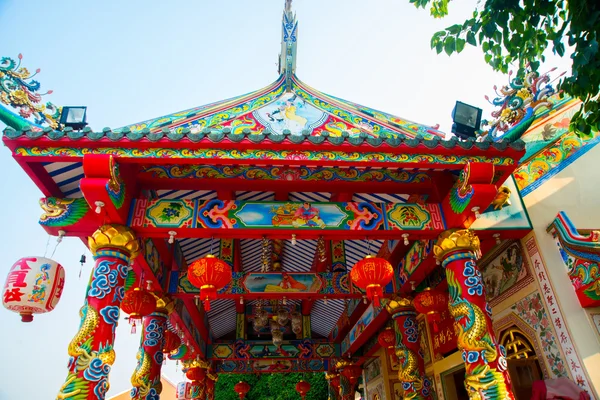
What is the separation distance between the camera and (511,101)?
5.30m

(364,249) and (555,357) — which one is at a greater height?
(364,249)

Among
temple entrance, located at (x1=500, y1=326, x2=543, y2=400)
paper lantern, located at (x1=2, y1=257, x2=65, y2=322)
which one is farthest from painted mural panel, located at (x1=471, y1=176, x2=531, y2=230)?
paper lantern, located at (x1=2, y1=257, x2=65, y2=322)

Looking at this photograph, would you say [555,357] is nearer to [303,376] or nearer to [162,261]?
[162,261]

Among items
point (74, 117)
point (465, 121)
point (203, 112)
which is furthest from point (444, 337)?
point (74, 117)

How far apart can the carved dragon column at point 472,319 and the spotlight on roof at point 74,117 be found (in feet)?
14.4

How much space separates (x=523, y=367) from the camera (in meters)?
5.01

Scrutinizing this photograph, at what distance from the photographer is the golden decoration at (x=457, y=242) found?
15.5ft

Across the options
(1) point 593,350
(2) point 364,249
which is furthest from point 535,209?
(2) point 364,249

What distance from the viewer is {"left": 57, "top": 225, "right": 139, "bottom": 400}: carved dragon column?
382cm

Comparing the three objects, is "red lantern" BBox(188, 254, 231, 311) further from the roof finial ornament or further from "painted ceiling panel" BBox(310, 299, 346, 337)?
"painted ceiling panel" BBox(310, 299, 346, 337)

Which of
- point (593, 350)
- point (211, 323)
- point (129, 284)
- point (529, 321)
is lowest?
point (593, 350)

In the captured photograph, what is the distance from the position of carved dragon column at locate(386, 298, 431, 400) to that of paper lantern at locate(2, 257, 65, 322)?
490 cm

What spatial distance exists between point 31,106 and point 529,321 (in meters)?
6.26

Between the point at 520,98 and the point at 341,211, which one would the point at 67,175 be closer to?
the point at 341,211
